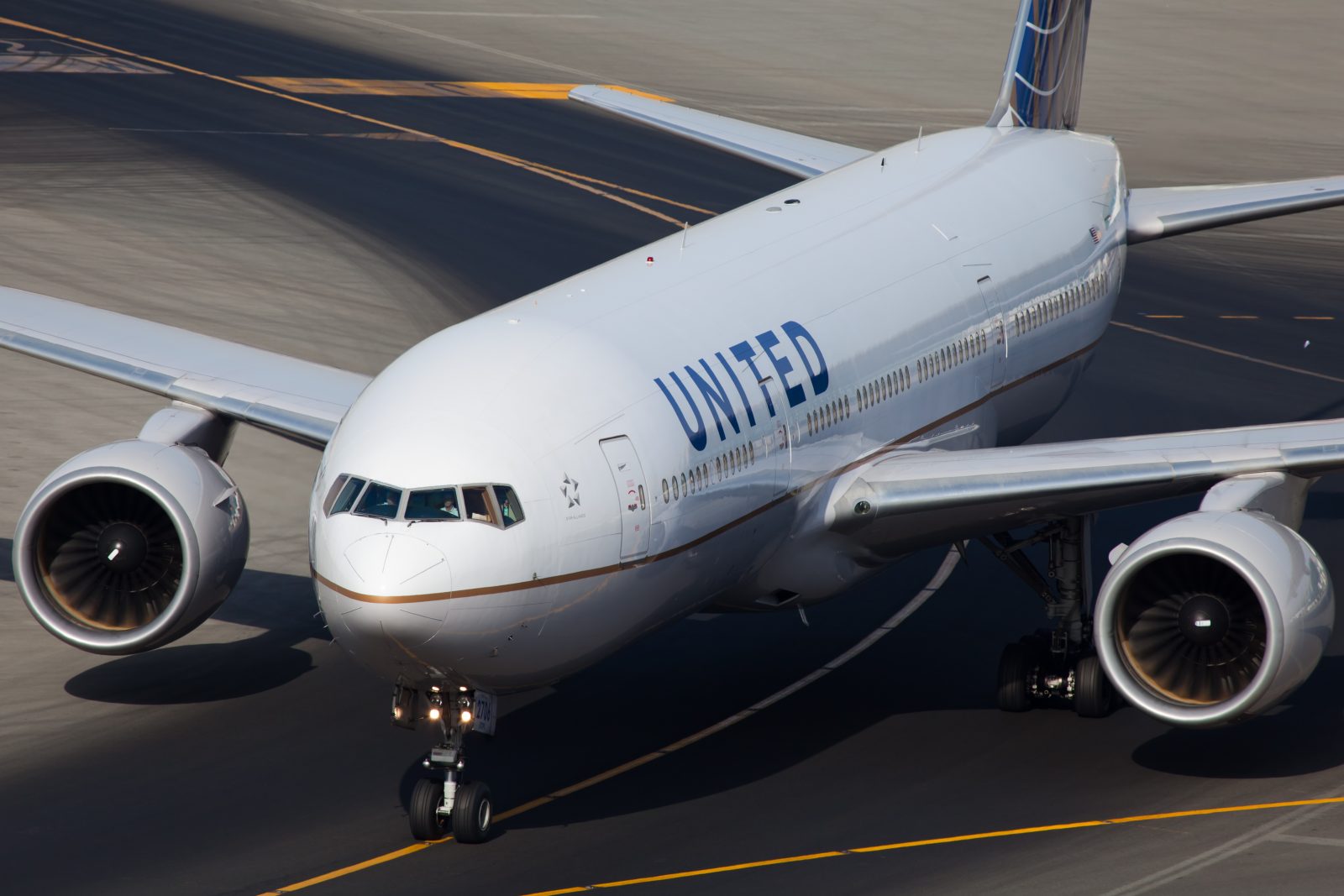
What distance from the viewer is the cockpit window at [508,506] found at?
17.2 meters

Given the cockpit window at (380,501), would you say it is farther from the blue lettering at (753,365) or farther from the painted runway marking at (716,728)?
the blue lettering at (753,365)

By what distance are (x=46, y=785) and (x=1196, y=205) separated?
18.5m

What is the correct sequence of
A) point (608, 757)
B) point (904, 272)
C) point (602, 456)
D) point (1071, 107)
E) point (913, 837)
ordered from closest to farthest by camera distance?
1. point (602, 456)
2. point (913, 837)
3. point (608, 757)
4. point (904, 272)
5. point (1071, 107)

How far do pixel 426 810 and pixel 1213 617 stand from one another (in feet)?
25.3

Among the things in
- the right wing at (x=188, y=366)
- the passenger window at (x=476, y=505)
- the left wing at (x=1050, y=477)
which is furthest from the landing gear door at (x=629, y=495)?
the right wing at (x=188, y=366)

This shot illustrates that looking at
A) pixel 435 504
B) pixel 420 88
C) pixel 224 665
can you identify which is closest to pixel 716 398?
pixel 435 504

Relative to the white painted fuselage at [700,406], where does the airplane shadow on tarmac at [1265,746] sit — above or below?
below

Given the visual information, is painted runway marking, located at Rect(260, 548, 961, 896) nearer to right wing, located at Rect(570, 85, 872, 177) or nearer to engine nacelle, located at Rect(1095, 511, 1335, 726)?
engine nacelle, located at Rect(1095, 511, 1335, 726)

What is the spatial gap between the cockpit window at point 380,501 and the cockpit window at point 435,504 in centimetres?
12

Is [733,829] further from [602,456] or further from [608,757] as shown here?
[602,456]

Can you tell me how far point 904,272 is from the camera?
2431cm

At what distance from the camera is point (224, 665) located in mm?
24547

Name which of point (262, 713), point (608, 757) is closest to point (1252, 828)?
point (608, 757)

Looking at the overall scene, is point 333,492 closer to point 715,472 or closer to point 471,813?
point 471,813
